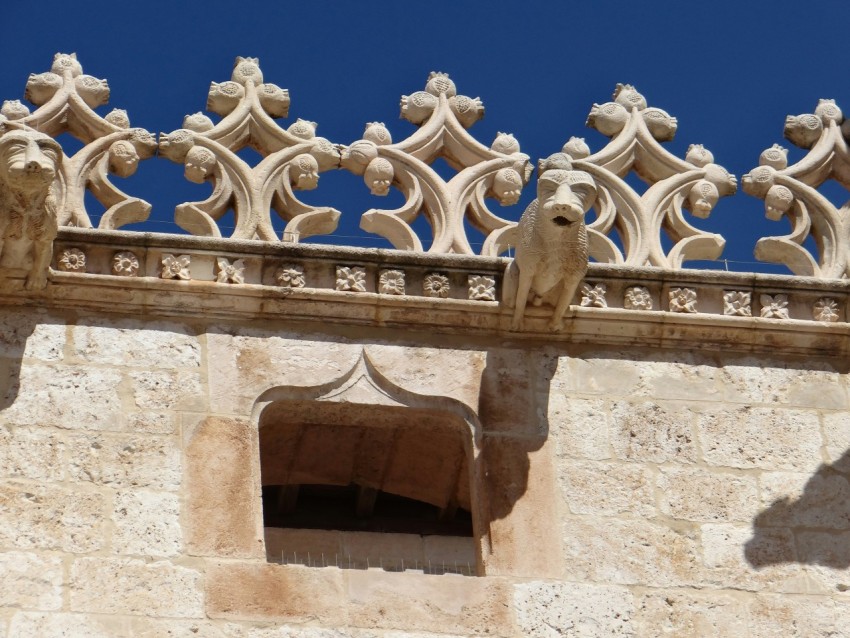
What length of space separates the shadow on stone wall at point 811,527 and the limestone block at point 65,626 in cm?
241

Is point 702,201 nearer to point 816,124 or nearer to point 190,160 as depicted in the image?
point 816,124

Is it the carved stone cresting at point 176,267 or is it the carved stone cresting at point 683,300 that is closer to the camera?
the carved stone cresting at point 176,267

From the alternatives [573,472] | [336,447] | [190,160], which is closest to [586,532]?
[573,472]

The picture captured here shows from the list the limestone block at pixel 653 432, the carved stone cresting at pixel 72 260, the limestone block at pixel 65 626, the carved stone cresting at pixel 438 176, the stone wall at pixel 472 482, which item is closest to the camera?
the limestone block at pixel 65 626

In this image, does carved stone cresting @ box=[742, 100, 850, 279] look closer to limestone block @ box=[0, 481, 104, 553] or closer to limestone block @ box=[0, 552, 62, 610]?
limestone block @ box=[0, 481, 104, 553]

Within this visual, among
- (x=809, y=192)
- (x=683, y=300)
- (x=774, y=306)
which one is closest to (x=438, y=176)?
(x=683, y=300)

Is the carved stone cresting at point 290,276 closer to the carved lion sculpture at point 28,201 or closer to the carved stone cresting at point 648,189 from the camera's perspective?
the carved lion sculpture at point 28,201

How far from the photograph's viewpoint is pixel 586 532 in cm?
973

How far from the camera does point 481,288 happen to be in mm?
10352

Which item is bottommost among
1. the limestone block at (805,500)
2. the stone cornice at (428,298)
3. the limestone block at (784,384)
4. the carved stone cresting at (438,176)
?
the limestone block at (805,500)

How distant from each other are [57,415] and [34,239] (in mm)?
706

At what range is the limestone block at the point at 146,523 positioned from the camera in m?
9.33

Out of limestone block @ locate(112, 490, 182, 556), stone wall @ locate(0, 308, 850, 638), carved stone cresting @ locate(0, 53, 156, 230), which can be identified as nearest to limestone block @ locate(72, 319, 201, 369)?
stone wall @ locate(0, 308, 850, 638)

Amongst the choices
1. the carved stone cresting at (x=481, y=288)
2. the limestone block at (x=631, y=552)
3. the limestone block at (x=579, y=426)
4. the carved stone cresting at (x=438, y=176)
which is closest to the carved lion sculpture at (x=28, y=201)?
the carved stone cresting at (x=438, y=176)
